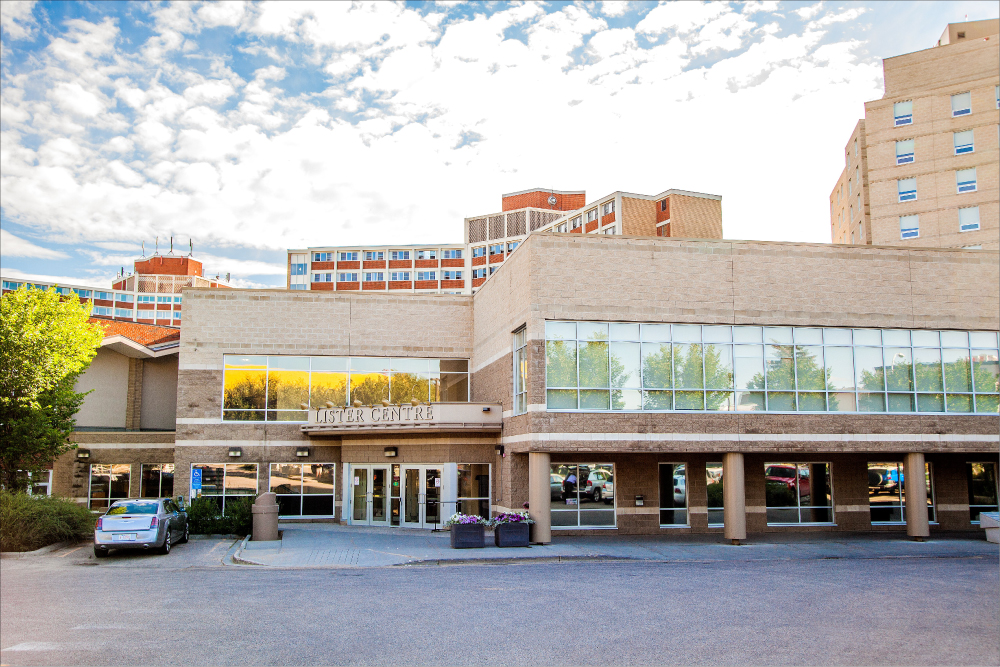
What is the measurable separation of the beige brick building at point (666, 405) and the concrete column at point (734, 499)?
0.06 metres

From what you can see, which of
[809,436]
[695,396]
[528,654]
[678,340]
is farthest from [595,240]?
[528,654]

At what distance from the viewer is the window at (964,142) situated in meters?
53.2

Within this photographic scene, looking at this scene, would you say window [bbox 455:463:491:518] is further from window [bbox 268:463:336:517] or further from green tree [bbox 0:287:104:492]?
green tree [bbox 0:287:104:492]

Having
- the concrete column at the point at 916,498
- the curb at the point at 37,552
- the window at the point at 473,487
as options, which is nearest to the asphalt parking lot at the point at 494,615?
the curb at the point at 37,552

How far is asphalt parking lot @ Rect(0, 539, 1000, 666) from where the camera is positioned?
9836 millimetres

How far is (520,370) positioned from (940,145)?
4285cm

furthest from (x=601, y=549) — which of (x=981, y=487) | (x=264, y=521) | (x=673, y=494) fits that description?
(x=981, y=487)

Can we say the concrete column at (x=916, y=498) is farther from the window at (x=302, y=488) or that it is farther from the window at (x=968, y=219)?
the window at (x=968, y=219)

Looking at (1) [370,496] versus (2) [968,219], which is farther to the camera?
(2) [968,219]

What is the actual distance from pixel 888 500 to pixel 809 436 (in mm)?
6035

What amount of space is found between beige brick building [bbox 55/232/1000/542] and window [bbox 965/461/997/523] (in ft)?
0.19

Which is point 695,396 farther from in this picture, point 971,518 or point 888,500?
point 971,518

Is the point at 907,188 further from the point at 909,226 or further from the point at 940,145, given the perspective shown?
the point at 940,145

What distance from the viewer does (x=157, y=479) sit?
32938mm
